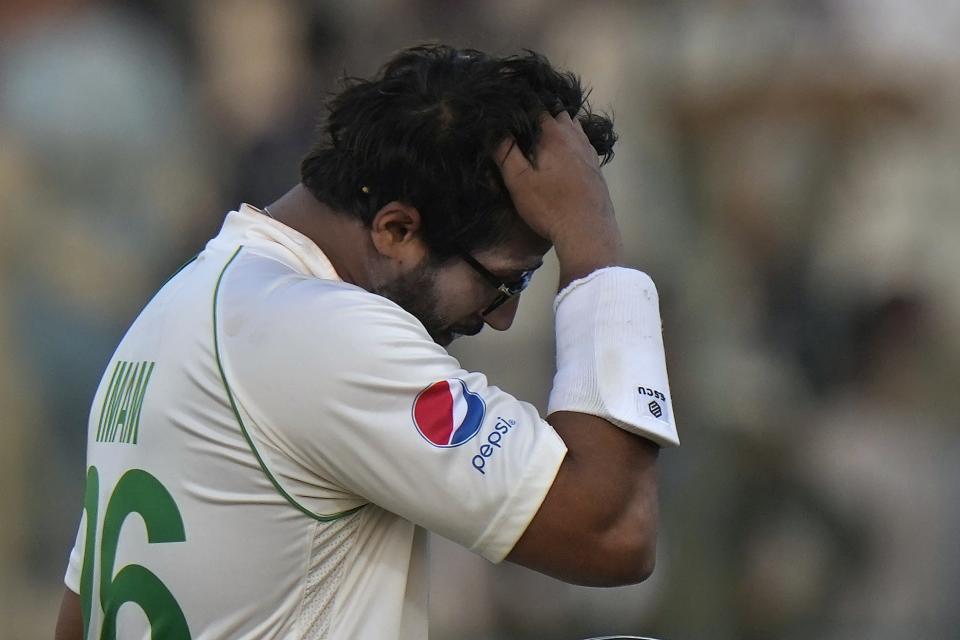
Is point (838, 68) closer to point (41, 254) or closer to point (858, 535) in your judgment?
point (858, 535)

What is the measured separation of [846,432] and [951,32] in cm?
147

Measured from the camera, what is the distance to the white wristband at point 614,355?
1759 mm

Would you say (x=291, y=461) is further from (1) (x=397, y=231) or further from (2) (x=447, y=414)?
(1) (x=397, y=231)

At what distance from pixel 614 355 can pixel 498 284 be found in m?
0.33

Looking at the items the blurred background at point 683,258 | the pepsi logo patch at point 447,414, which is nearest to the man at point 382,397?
the pepsi logo patch at point 447,414

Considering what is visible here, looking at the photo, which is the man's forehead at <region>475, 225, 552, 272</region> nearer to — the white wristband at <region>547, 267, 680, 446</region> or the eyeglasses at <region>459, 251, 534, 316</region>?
the eyeglasses at <region>459, 251, 534, 316</region>

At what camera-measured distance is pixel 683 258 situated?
4.38m

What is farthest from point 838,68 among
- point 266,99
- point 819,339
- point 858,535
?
point 266,99

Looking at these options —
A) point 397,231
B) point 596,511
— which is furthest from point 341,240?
point 596,511

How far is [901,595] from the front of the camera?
433 cm

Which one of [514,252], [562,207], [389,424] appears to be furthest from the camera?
[514,252]

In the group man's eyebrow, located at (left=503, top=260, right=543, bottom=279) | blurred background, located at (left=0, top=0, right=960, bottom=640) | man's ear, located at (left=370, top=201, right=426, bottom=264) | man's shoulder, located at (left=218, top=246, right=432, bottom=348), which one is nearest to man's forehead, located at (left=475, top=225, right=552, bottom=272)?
man's eyebrow, located at (left=503, top=260, right=543, bottom=279)

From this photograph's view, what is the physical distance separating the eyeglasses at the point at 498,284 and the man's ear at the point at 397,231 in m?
0.09

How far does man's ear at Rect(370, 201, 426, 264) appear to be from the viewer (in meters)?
1.97
